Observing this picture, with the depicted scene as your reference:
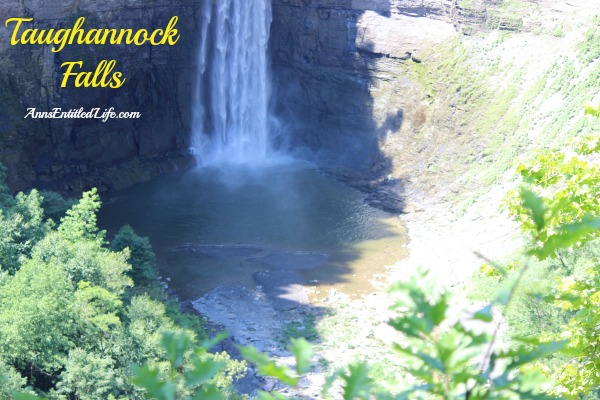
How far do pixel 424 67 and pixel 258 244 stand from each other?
18.0 meters

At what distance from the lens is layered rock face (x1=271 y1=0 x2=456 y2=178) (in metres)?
48.7

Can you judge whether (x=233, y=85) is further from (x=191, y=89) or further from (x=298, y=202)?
(x=298, y=202)

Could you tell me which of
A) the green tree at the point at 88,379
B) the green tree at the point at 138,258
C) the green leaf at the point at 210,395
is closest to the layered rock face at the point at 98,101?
the green tree at the point at 138,258

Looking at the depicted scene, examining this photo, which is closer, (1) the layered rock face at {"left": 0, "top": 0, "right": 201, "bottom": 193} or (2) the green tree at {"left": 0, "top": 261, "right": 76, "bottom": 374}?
(2) the green tree at {"left": 0, "top": 261, "right": 76, "bottom": 374}

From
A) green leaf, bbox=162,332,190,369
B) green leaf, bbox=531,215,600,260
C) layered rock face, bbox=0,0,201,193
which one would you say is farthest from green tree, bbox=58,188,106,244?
green leaf, bbox=531,215,600,260

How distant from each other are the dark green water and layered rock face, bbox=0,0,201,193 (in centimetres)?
270

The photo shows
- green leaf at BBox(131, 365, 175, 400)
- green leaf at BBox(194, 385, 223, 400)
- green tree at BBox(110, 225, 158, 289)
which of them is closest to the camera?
green leaf at BBox(131, 365, 175, 400)

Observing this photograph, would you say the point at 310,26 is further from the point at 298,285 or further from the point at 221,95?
the point at 298,285

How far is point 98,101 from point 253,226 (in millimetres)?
13653

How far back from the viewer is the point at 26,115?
41906 mm

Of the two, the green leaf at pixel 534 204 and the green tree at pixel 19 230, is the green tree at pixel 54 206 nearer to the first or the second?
the green tree at pixel 19 230

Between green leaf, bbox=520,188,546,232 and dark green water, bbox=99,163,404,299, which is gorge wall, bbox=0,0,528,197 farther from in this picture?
green leaf, bbox=520,188,546,232

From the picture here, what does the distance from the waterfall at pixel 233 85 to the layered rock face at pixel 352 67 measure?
1.60 metres

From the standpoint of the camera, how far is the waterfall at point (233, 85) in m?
51.8
